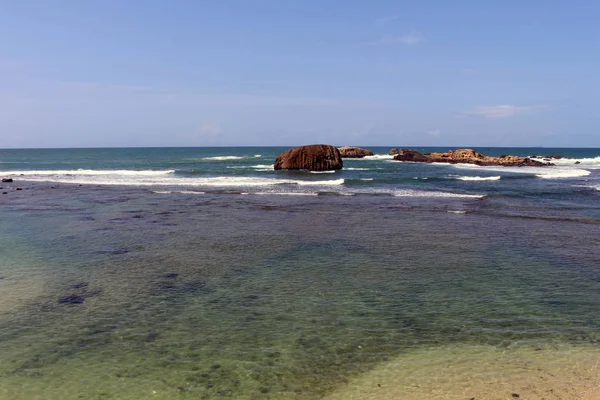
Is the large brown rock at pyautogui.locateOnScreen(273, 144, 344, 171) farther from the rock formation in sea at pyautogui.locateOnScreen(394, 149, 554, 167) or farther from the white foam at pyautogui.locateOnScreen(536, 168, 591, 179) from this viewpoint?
the rock formation in sea at pyautogui.locateOnScreen(394, 149, 554, 167)

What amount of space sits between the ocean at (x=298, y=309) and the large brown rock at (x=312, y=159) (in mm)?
37647

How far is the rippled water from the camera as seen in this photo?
707cm

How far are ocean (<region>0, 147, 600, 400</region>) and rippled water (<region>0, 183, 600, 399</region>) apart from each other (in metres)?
0.04

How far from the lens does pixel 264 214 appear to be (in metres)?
24.0

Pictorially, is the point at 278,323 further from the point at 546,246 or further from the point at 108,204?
the point at 108,204

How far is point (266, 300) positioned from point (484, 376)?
482cm

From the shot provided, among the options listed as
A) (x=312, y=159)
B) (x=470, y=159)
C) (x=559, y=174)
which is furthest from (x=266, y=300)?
(x=470, y=159)

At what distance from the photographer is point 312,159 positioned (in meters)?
→ 58.5

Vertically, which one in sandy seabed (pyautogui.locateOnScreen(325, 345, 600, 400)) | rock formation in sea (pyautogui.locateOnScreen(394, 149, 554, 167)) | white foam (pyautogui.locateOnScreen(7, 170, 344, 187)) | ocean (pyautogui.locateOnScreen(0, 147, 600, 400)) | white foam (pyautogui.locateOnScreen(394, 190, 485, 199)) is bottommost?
sandy seabed (pyautogui.locateOnScreen(325, 345, 600, 400))

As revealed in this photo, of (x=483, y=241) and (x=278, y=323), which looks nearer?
(x=278, y=323)

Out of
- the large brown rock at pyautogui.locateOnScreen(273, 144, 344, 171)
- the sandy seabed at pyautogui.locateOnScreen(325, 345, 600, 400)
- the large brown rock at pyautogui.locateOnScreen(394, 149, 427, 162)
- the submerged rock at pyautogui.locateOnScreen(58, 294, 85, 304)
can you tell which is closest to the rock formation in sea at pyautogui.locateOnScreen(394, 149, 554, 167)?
the large brown rock at pyautogui.locateOnScreen(394, 149, 427, 162)

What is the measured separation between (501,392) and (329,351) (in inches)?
103

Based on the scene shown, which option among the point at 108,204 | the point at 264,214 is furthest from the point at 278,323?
the point at 108,204

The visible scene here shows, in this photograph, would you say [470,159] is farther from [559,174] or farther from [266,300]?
[266,300]
